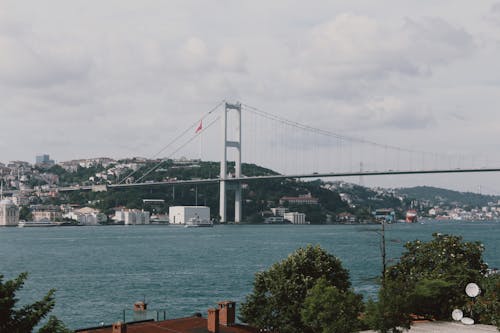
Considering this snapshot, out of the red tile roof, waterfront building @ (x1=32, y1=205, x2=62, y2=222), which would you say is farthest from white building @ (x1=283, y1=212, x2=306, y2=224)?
the red tile roof

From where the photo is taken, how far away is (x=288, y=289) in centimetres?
1967

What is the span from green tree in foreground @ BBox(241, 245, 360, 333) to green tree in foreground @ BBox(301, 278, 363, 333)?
39 cm

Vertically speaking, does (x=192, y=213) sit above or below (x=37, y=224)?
above

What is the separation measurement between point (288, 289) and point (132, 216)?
5549 inches

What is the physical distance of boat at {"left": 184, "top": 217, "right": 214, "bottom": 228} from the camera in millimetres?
144325

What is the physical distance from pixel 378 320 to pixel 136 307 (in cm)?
662

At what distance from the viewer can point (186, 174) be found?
6599 inches

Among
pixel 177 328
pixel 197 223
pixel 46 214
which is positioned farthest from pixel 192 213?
pixel 177 328

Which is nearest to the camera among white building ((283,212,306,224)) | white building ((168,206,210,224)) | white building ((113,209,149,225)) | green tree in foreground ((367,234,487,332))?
green tree in foreground ((367,234,487,332))

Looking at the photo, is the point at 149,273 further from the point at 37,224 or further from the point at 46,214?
the point at 46,214

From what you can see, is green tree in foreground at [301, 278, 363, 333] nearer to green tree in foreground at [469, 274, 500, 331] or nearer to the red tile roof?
the red tile roof

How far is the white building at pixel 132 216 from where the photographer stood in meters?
158

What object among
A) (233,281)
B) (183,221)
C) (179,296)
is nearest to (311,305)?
(179,296)

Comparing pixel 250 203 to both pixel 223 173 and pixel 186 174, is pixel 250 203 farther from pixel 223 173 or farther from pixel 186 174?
pixel 223 173
